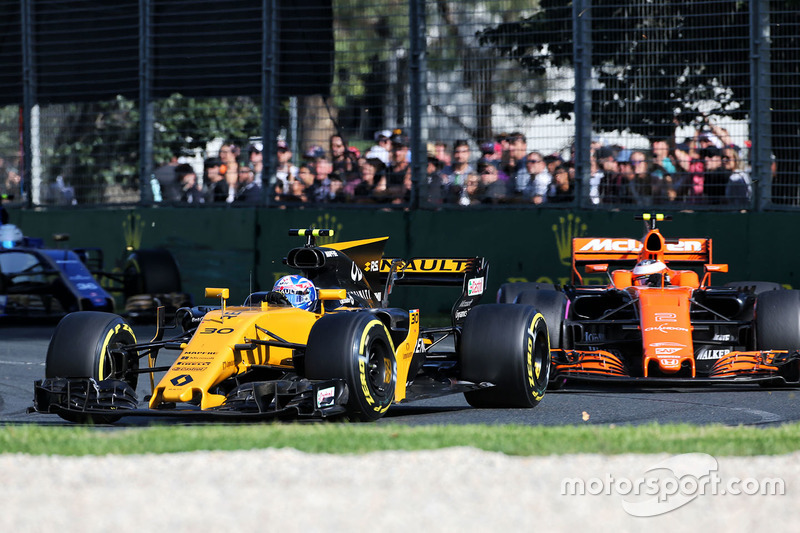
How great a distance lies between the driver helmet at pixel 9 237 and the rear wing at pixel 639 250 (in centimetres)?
792

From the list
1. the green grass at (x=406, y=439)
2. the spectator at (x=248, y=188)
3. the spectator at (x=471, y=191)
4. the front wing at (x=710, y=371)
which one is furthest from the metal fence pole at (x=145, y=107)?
the green grass at (x=406, y=439)

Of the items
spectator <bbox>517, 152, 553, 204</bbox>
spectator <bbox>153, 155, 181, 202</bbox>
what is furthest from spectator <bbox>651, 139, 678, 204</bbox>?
spectator <bbox>153, 155, 181, 202</bbox>

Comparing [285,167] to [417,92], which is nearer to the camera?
[417,92]

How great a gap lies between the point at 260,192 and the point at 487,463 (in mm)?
12056

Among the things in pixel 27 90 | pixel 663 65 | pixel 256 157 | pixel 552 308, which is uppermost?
pixel 27 90

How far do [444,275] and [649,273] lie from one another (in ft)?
6.72

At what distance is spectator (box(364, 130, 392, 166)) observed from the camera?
16562 mm

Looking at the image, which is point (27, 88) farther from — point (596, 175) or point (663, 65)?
point (663, 65)

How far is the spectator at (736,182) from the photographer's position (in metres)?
14.7

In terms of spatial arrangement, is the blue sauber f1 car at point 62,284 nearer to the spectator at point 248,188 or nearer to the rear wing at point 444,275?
the spectator at point 248,188

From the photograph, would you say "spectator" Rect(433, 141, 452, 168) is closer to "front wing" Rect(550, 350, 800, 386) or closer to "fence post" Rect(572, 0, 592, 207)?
"fence post" Rect(572, 0, 592, 207)

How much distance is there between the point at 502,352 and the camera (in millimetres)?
8742

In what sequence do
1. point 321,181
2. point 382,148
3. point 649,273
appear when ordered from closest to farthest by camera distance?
point 649,273 → point 382,148 → point 321,181

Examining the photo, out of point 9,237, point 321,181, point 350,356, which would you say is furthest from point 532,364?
point 9,237
